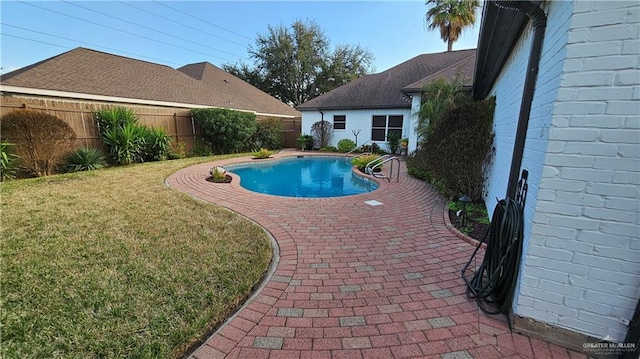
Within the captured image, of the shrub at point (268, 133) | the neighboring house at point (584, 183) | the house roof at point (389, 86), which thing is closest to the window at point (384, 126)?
the house roof at point (389, 86)

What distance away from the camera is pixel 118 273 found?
295 centimetres

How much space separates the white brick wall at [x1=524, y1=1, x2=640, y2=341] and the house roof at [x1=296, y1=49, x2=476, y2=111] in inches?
547

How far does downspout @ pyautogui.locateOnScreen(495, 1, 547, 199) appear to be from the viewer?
2.25m

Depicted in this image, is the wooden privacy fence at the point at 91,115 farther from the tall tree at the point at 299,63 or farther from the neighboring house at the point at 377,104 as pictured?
the tall tree at the point at 299,63

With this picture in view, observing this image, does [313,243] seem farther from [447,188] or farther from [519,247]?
[447,188]

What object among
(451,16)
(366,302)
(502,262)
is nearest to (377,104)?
(451,16)

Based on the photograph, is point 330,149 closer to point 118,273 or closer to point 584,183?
point 118,273

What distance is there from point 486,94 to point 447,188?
4.20 metres

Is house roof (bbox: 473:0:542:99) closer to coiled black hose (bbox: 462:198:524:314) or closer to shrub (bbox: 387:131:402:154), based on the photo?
coiled black hose (bbox: 462:198:524:314)

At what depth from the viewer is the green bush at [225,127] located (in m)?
13.5

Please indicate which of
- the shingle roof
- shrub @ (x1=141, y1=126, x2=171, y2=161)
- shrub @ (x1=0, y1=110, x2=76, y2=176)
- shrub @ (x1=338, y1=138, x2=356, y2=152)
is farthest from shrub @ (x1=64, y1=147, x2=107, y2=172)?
shrub @ (x1=338, y1=138, x2=356, y2=152)

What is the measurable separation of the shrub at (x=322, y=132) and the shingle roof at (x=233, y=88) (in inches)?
162

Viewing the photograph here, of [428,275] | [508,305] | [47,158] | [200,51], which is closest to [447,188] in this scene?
[428,275]

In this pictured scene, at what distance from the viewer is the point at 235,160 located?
1241 centimetres
